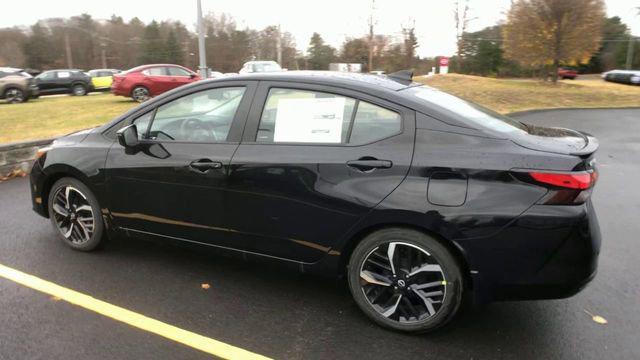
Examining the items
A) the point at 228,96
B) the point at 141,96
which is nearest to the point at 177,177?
the point at 228,96

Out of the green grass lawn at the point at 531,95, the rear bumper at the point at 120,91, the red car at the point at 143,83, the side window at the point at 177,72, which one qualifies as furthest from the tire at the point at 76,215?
the side window at the point at 177,72

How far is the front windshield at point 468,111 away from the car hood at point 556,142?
0.11 meters

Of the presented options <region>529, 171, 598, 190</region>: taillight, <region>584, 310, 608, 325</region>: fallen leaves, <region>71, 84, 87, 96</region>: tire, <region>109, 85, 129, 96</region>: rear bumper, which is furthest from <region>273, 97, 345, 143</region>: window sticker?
<region>71, 84, 87, 96</region>: tire

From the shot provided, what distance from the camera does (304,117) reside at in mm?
3186

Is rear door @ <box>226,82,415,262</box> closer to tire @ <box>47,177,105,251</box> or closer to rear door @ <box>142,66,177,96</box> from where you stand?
tire @ <box>47,177,105,251</box>

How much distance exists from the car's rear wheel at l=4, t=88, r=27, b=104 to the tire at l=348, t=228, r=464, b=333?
21101 millimetres

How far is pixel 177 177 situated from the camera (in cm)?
342

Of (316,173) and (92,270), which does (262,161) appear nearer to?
(316,173)

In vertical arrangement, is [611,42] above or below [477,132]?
above

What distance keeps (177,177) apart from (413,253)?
173 cm

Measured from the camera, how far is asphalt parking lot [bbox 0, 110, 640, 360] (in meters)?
2.78

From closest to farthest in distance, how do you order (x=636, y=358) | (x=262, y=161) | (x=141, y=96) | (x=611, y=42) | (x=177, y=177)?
(x=636, y=358)
(x=262, y=161)
(x=177, y=177)
(x=141, y=96)
(x=611, y=42)

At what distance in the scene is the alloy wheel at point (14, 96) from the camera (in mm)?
19406

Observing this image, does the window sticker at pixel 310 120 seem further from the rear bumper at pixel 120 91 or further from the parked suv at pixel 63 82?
the parked suv at pixel 63 82
